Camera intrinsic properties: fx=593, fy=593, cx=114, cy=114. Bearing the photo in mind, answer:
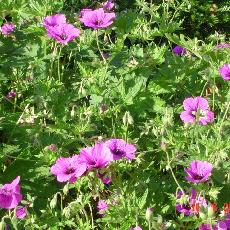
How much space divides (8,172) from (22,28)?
0.95 metres

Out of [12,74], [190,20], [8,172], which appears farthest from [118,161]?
[190,20]

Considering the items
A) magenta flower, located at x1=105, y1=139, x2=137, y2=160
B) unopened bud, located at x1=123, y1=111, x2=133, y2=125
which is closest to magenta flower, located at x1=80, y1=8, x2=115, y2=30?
unopened bud, located at x1=123, y1=111, x2=133, y2=125

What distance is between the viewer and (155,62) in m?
2.51

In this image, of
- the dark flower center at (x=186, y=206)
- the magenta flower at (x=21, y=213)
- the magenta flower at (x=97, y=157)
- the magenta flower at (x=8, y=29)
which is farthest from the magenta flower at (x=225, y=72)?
the magenta flower at (x=8, y=29)

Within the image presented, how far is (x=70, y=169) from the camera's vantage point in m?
Answer: 1.88

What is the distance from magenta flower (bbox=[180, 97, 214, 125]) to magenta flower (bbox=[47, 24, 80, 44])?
1.77ft

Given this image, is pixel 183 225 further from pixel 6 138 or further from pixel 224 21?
pixel 224 21

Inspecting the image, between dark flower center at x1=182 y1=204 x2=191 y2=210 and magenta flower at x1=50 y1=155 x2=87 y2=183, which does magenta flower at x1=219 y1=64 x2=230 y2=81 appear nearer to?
dark flower center at x1=182 y1=204 x2=191 y2=210

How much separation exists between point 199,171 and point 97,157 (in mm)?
356

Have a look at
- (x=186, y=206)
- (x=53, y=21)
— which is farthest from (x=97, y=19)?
(x=186, y=206)

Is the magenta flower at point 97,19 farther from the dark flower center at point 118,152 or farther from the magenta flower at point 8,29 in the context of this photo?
the dark flower center at point 118,152

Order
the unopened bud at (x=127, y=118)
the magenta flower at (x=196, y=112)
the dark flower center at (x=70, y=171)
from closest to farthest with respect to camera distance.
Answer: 1. the dark flower center at (x=70, y=171)
2. the unopened bud at (x=127, y=118)
3. the magenta flower at (x=196, y=112)

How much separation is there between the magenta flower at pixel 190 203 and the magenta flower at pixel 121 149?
21 centimetres

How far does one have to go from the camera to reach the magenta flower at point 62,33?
7.79 feet
